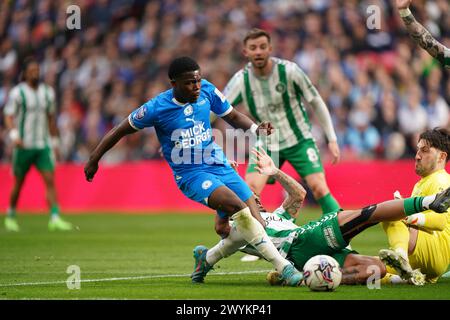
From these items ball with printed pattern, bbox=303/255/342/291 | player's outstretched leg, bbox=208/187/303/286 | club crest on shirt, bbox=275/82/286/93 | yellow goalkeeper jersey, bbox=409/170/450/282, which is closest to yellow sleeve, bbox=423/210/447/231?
yellow goalkeeper jersey, bbox=409/170/450/282

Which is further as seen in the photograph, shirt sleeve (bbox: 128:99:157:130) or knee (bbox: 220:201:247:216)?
shirt sleeve (bbox: 128:99:157:130)

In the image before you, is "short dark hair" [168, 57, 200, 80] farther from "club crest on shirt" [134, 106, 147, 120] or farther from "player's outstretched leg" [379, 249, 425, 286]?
"player's outstretched leg" [379, 249, 425, 286]

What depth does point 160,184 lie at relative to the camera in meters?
20.8

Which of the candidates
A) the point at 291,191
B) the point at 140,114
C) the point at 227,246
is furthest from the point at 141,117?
the point at 291,191

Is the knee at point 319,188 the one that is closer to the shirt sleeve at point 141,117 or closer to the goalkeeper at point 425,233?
the goalkeeper at point 425,233

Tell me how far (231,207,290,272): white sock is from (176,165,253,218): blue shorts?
0.38 metres

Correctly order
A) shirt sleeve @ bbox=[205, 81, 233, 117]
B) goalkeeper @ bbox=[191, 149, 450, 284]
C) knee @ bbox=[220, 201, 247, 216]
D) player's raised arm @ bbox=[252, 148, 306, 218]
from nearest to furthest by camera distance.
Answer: goalkeeper @ bbox=[191, 149, 450, 284]
knee @ bbox=[220, 201, 247, 216]
player's raised arm @ bbox=[252, 148, 306, 218]
shirt sleeve @ bbox=[205, 81, 233, 117]

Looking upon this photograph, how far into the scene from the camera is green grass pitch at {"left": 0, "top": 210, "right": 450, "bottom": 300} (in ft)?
26.2

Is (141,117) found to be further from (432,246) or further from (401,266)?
(432,246)

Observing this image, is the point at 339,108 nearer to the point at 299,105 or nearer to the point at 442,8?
the point at 442,8

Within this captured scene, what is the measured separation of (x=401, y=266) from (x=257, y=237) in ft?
4.30
